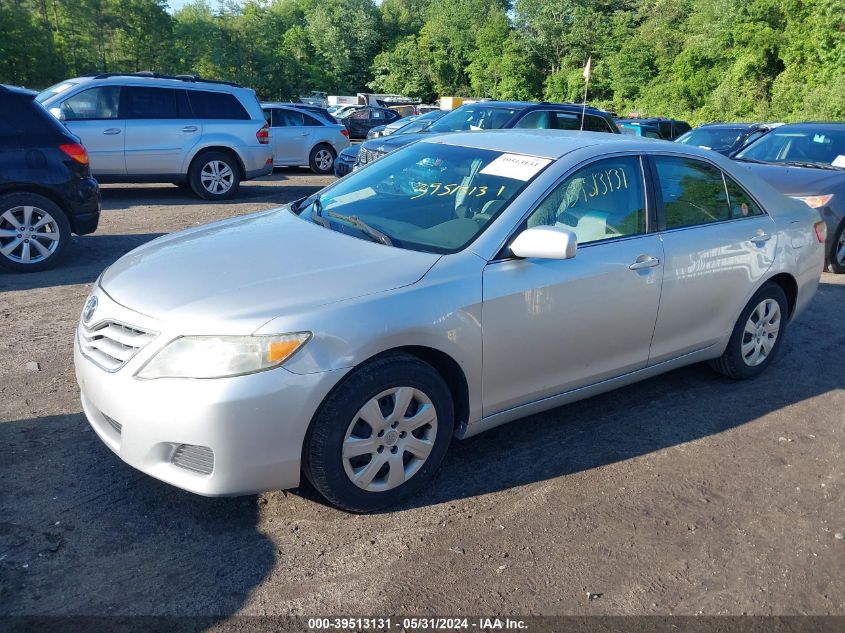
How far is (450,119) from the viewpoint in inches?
470

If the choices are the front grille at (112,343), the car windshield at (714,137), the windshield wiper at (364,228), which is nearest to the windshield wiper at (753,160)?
the car windshield at (714,137)

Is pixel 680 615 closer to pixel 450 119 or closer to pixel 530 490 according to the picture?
pixel 530 490

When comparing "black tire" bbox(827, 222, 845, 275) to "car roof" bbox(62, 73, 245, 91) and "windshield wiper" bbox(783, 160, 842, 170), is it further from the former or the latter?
"car roof" bbox(62, 73, 245, 91)

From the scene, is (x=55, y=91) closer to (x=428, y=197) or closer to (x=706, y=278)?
(x=428, y=197)

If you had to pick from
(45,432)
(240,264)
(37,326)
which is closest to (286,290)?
(240,264)

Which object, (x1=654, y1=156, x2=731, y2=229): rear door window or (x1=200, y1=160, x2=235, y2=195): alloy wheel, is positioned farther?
(x1=200, y1=160, x2=235, y2=195): alloy wheel

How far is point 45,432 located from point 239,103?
29.8ft

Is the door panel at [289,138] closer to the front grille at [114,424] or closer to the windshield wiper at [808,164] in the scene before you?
A: the windshield wiper at [808,164]

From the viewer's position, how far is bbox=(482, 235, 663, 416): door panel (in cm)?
354

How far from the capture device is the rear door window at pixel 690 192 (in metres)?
4.39

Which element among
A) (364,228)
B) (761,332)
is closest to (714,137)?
(761,332)

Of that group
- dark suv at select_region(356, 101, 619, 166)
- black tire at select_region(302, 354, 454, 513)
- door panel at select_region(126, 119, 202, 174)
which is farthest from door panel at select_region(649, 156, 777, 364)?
door panel at select_region(126, 119, 202, 174)

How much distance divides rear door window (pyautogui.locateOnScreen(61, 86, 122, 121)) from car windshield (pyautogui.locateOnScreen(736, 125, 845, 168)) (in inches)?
347

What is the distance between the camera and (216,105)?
1178cm
